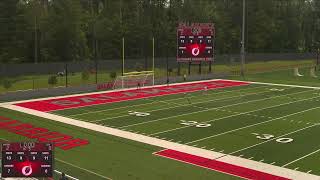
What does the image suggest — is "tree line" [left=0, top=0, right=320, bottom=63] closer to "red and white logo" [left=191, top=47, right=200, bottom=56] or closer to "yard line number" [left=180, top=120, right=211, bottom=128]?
"red and white logo" [left=191, top=47, right=200, bottom=56]

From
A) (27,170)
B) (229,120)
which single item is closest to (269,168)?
(229,120)

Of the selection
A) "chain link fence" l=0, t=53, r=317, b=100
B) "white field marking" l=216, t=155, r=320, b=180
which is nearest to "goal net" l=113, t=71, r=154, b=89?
"chain link fence" l=0, t=53, r=317, b=100

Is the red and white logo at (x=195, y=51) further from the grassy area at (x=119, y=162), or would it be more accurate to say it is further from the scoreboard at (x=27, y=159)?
the scoreboard at (x=27, y=159)

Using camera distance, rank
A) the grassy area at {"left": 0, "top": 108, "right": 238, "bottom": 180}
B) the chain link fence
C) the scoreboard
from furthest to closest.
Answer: the chain link fence → the grassy area at {"left": 0, "top": 108, "right": 238, "bottom": 180} → the scoreboard

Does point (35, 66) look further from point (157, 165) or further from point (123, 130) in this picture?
point (157, 165)

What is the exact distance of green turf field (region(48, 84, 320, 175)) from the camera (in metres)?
21.1

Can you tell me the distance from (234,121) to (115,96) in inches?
488

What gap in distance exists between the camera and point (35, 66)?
5269 cm

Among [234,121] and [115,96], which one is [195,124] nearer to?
[234,121]

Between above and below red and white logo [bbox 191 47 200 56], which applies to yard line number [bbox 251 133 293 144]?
below

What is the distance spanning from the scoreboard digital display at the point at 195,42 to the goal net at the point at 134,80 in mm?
3919

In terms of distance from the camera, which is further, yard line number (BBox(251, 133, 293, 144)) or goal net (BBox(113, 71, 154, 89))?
goal net (BBox(113, 71, 154, 89))

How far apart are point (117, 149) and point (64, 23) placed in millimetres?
46852

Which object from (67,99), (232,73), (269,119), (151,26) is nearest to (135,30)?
(151,26)
